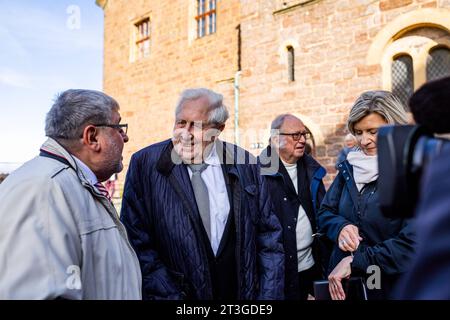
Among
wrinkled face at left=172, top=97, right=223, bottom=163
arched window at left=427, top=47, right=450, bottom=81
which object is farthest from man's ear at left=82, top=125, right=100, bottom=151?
arched window at left=427, top=47, right=450, bottom=81

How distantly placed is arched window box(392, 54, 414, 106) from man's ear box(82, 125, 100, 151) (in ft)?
22.7

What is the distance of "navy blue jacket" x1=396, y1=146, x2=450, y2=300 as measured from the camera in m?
0.50

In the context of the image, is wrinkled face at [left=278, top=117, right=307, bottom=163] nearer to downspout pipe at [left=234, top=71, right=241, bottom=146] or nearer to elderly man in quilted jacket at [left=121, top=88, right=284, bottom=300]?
elderly man in quilted jacket at [left=121, top=88, right=284, bottom=300]

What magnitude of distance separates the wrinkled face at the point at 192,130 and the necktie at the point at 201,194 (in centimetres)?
5

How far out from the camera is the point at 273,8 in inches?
368

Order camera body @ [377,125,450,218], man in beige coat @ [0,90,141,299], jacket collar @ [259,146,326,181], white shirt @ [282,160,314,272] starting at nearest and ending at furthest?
camera body @ [377,125,450,218]
man in beige coat @ [0,90,141,299]
white shirt @ [282,160,314,272]
jacket collar @ [259,146,326,181]

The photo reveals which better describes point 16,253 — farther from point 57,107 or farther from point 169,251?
point 169,251

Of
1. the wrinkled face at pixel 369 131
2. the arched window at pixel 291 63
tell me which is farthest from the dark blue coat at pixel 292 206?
the arched window at pixel 291 63

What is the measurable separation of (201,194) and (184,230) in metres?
0.24

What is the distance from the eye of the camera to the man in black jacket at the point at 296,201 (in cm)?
306

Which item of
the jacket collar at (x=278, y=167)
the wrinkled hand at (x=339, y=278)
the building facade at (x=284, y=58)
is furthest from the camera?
the building facade at (x=284, y=58)

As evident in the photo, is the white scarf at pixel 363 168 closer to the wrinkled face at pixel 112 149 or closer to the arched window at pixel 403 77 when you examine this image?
the wrinkled face at pixel 112 149
